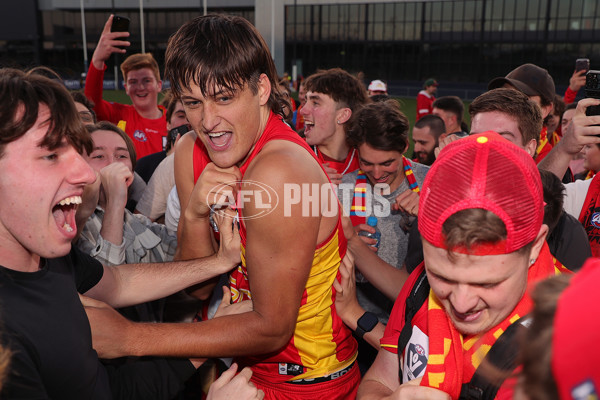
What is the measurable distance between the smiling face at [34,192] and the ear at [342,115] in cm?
307

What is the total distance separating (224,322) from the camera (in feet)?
6.51

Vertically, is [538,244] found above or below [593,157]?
above

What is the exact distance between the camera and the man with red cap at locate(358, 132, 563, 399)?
55.6 inches

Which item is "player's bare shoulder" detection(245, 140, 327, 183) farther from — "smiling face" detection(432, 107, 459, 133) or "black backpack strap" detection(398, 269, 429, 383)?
"smiling face" detection(432, 107, 459, 133)

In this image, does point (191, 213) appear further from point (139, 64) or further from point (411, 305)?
point (139, 64)

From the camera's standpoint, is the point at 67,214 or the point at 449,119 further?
the point at 449,119

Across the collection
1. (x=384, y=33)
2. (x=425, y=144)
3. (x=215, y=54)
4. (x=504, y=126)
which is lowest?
(x=425, y=144)

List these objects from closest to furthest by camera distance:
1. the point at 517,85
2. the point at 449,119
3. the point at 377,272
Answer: the point at 377,272 → the point at 517,85 → the point at 449,119

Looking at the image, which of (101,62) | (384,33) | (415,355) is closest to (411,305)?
(415,355)

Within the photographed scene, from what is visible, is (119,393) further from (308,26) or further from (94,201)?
(308,26)

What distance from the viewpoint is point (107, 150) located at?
3.52 metres

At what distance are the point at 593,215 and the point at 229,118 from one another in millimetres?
2315

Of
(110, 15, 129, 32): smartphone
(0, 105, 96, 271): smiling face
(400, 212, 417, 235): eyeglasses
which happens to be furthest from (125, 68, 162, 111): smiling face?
(0, 105, 96, 271): smiling face

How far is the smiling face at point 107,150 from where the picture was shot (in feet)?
11.5
